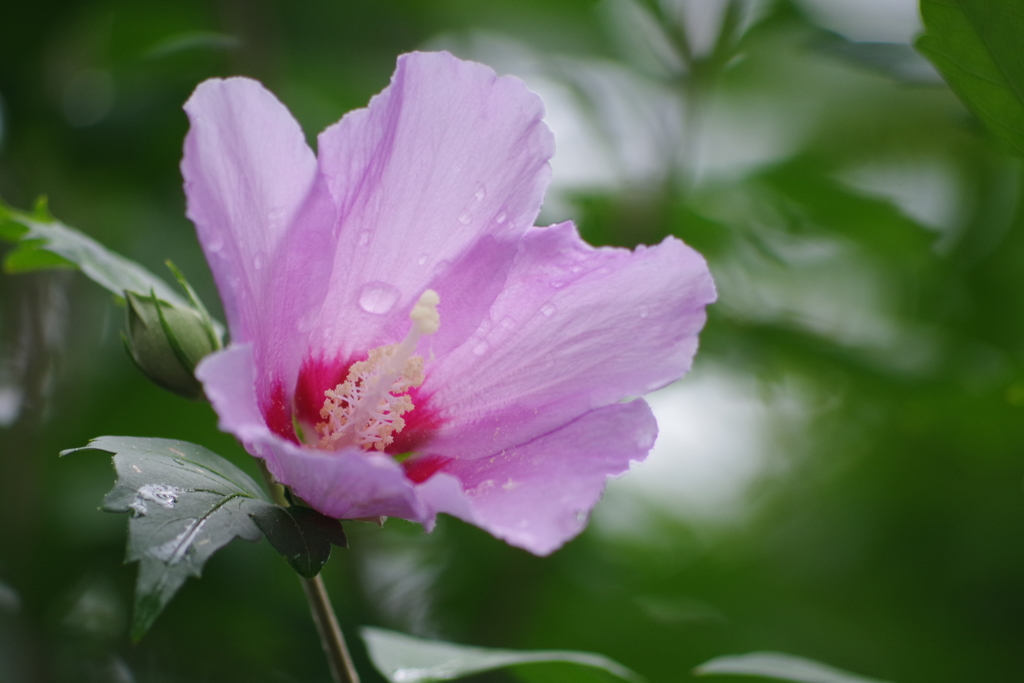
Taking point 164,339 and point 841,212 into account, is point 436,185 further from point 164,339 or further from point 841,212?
point 841,212

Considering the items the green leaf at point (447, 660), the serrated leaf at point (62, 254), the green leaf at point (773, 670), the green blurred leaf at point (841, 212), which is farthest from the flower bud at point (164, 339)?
the green blurred leaf at point (841, 212)

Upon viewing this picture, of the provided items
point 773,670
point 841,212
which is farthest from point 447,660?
point 841,212

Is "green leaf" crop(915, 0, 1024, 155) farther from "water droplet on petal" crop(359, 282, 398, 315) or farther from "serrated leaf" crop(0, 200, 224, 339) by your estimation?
"serrated leaf" crop(0, 200, 224, 339)

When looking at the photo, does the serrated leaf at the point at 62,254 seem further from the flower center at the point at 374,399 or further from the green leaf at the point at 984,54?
the green leaf at the point at 984,54

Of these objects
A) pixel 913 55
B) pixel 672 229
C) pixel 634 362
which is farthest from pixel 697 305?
pixel 672 229

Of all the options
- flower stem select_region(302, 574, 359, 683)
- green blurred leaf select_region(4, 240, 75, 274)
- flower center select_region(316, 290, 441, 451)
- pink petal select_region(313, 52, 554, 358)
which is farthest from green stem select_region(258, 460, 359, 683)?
green blurred leaf select_region(4, 240, 75, 274)

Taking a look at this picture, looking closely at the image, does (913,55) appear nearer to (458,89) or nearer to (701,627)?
(458,89)
